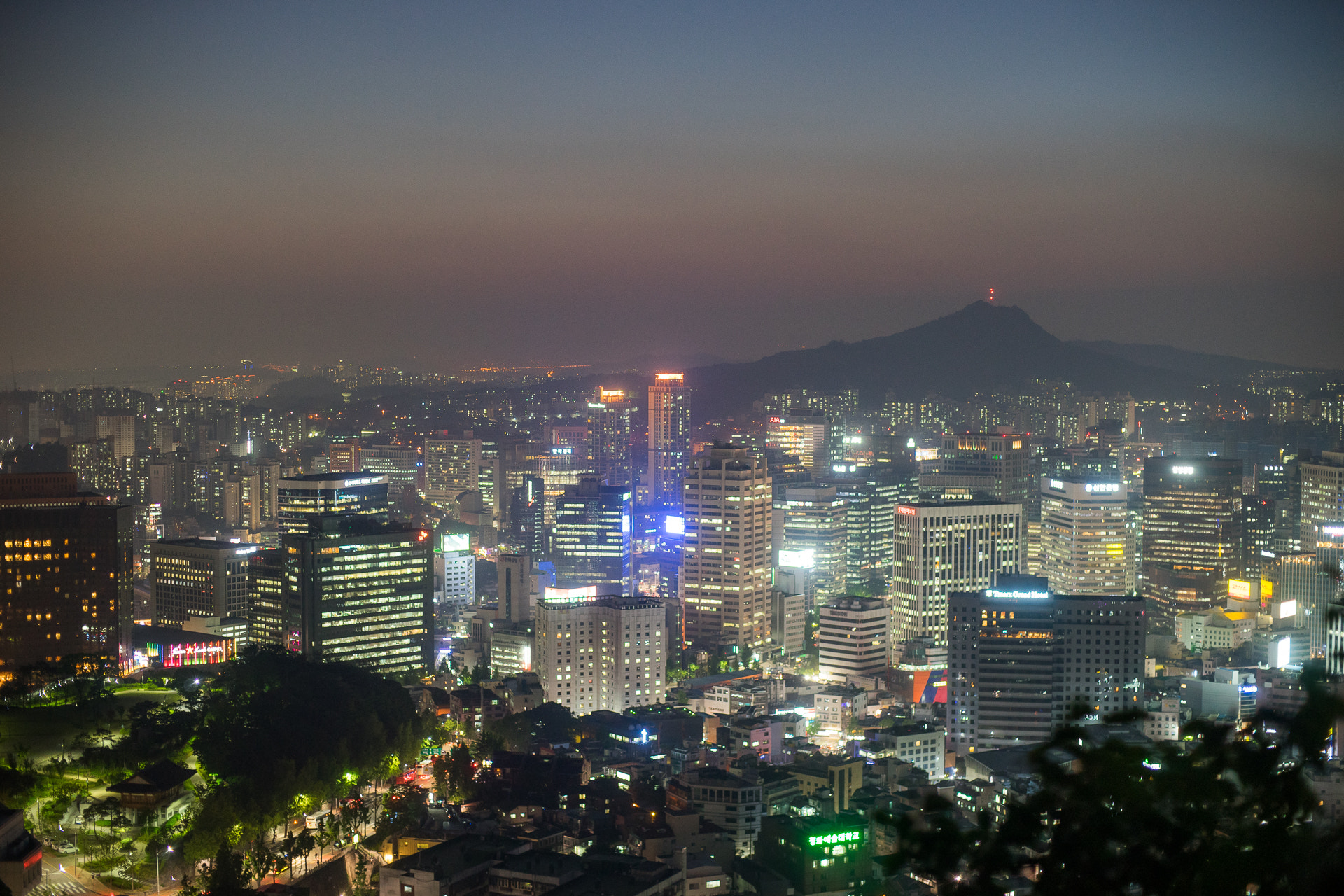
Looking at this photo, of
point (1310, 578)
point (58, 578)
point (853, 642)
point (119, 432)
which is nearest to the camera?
point (58, 578)

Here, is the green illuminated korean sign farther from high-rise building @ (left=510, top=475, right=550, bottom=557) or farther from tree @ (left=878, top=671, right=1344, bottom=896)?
high-rise building @ (left=510, top=475, right=550, bottom=557)

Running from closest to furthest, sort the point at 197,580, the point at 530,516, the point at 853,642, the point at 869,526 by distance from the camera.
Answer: the point at 853,642 < the point at 197,580 < the point at 869,526 < the point at 530,516

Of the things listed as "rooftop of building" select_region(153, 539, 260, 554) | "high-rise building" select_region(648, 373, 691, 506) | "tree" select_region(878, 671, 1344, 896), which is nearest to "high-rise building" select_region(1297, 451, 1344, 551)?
"high-rise building" select_region(648, 373, 691, 506)

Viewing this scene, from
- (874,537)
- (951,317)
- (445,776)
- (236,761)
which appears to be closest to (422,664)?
(445,776)

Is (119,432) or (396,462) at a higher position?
(119,432)

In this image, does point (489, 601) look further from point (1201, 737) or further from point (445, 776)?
point (1201, 737)

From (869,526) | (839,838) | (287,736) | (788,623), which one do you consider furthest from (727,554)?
(839,838)

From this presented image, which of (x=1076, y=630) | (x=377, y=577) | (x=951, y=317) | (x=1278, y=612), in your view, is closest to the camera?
(x=1076, y=630)

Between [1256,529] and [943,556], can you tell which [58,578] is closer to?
[943,556]
